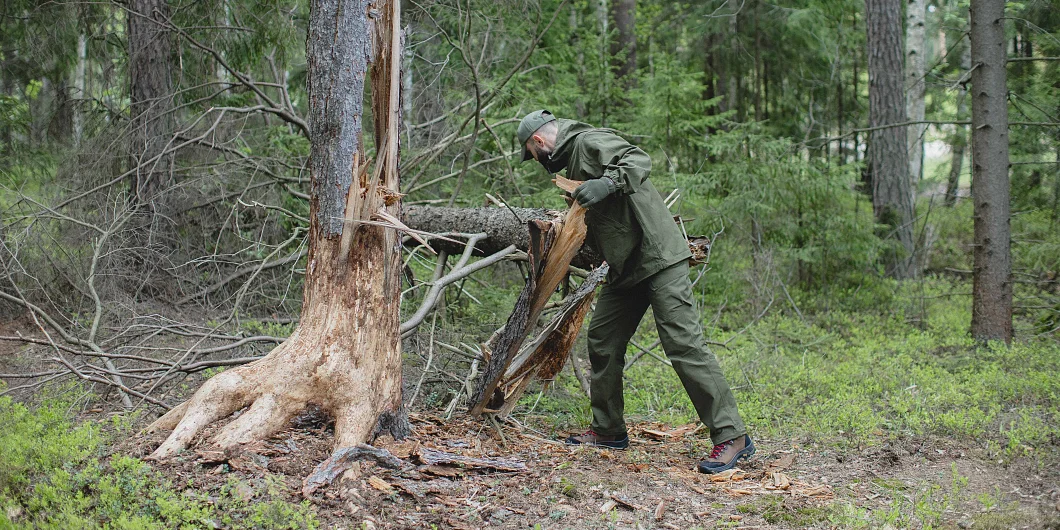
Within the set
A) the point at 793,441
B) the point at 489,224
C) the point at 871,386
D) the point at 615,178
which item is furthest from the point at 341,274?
the point at 871,386

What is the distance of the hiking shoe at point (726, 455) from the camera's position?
4426 millimetres

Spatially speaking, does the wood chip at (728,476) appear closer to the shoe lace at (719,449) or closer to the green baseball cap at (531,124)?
the shoe lace at (719,449)

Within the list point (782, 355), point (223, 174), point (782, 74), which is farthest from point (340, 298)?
point (782, 74)

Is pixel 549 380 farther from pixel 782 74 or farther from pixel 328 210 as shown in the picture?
pixel 782 74

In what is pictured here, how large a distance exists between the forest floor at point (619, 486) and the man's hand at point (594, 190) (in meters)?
1.52

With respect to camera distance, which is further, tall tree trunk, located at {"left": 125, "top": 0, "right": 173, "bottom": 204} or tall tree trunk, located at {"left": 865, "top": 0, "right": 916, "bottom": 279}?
A: tall tree trunk, located at {"left": 865, "top": 0, "right": 916, "bottom": 279}

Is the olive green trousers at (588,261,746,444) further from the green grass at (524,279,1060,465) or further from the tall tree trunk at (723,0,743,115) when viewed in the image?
the tall tree trunk at (723,0,743,115)

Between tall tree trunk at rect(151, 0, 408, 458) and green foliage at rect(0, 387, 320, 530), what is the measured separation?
16.3 inches

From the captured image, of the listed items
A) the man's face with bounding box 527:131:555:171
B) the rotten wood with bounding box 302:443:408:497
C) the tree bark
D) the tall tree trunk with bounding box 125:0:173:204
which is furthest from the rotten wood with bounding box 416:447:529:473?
the tall tree trunk with bounding box 125:0:173:204

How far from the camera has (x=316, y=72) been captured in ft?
13.1

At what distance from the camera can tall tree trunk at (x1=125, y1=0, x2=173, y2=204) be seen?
730 centimetres

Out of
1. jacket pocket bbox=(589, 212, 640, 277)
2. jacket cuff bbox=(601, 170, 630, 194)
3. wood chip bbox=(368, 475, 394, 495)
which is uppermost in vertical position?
jacket cuff bbox=(601, 170, 630, 194)

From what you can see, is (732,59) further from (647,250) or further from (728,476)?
(728,476)

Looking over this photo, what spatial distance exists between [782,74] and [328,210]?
14.7 metres
